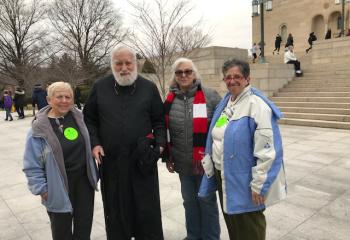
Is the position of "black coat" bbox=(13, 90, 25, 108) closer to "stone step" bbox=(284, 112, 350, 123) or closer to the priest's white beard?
"stone step" bbox=(284, 112, 350, 123)

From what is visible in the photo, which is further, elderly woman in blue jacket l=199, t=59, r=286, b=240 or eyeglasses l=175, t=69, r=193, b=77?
eyeglasses l=175, t=69, r=193, b=77

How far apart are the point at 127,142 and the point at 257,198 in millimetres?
1217

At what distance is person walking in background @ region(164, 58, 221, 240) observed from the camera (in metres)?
2.73

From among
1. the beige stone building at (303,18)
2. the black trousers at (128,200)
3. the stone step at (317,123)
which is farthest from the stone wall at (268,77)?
the beige stone building at (303,18)

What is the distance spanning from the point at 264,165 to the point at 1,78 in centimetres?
3452

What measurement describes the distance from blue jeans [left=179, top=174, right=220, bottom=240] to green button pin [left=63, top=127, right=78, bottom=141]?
1.09 meters

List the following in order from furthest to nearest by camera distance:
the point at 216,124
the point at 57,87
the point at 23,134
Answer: the point at 23,134
the point at 57,87
the point at 216,124

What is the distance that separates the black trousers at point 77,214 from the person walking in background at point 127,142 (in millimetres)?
180

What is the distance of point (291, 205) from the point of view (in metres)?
3.90

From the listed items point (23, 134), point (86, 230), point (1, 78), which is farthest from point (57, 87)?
point (1, 78)

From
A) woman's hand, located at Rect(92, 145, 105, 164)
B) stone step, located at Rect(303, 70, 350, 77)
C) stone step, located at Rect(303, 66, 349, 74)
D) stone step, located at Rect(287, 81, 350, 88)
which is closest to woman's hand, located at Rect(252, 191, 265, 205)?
woman's hand, located at Rect(92, 145, 105, 164)

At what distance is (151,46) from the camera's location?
12.2m

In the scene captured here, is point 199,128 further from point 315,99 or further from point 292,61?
point 292,61

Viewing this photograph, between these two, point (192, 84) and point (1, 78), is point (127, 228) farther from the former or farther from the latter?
point (1, 78)
